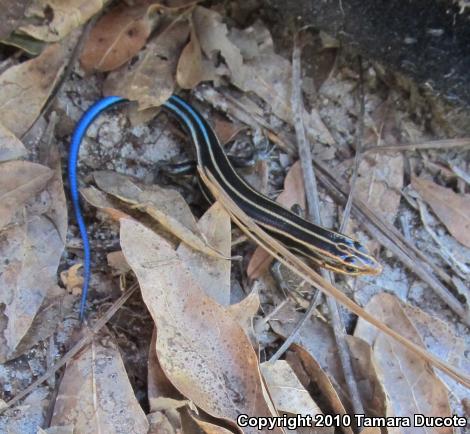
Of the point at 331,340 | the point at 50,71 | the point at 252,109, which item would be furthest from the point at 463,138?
the point at 50,71

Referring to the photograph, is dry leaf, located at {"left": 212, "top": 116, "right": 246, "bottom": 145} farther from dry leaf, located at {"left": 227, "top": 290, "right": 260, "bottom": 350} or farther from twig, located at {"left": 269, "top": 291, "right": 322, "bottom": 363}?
dry leaf, located at {"left": 227, "top": 290, "right": 260, "bottom": 350}

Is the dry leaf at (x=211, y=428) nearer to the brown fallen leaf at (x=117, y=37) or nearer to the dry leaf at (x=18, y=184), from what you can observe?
the dry leaf at (x=18, y=184)

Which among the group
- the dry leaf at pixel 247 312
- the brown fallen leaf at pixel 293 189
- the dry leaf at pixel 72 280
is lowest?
the dry leaf at pixel 247 312

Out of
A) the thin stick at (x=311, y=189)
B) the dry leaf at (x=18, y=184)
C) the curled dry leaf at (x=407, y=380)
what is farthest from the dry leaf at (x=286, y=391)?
the dry leaf at (x=18, y=184)

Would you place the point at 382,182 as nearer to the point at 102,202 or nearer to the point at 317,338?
the point at 317,338

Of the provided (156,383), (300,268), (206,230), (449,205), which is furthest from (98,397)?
(449,205)

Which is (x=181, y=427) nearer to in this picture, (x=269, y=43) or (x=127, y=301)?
(x=127, y=301)
